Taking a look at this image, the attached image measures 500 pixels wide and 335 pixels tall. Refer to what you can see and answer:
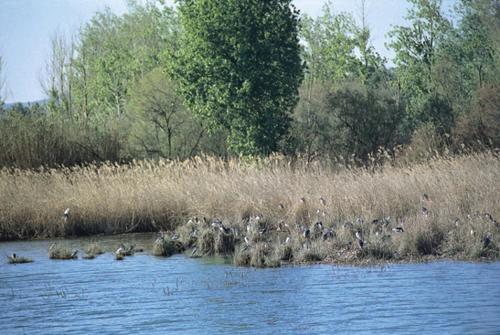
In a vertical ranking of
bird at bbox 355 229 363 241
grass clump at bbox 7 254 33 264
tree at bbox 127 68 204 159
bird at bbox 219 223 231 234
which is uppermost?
tree at bbox 127 68 204 159

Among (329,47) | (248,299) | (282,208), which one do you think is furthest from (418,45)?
(248,299)

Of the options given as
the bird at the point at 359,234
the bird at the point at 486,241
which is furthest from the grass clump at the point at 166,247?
the bird at the point at 486,241

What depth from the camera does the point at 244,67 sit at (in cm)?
3675

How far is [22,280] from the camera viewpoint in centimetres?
2006

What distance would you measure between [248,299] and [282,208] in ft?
27.6

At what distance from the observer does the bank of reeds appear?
2045 centimetres

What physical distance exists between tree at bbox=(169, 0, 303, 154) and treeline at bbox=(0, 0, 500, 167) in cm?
5

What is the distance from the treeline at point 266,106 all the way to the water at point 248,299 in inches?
401

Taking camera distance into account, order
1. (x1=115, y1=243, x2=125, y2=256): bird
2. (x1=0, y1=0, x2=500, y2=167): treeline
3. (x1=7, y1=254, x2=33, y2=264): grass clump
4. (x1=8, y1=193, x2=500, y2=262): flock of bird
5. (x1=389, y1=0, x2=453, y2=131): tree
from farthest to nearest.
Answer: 1. (x1=389, y1=0, x2=453, y2=131): tree
2. (x1=0, y1=0, x2=500, y2=167): treeline
3. (x1=115, y1=243, x2=125, y2=256): bird
4. (x1=7, y1=254, x2=33, y2=264): grass clump
5. (x1=8, y1=193, x2=500, y2=262): flock of bird

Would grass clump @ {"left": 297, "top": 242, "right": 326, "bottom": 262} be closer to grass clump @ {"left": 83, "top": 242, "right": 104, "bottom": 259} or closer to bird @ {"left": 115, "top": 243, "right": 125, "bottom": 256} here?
bird @ {"left": 115, "top": 243, "right": 125, "bottom": 256}

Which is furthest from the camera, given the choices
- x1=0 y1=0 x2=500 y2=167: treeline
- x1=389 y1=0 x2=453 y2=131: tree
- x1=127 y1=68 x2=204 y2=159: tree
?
x1=389 y1=0 x2=453 y2=131: tree

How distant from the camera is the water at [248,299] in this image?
15.0 m

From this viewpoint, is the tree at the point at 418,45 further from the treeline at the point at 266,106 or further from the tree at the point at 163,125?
the tree at the point at 163,125

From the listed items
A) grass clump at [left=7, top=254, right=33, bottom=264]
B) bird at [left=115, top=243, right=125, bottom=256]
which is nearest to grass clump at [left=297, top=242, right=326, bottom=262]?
bird at [left=115, top=243, right=125, bottom=256]
